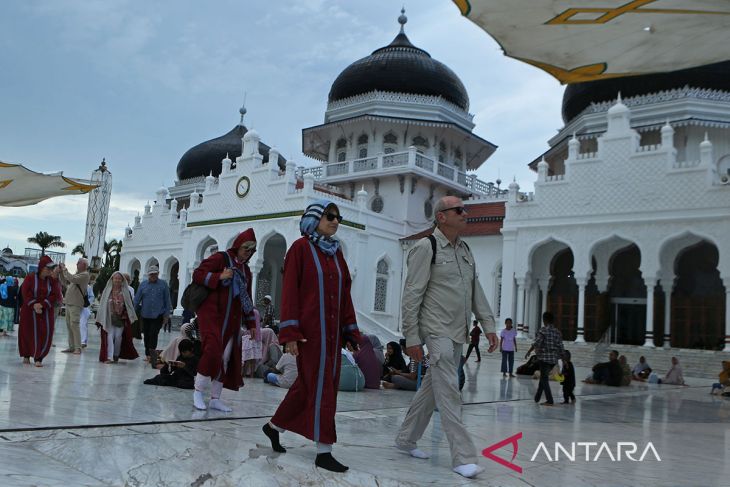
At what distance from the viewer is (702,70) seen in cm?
2345

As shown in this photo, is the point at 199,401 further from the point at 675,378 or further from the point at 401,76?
the point at 401,76

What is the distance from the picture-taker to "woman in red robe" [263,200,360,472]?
11.8ft

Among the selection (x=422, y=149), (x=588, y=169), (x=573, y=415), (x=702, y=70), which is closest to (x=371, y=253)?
(x=422, y=149)

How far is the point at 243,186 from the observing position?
26859 millimetres

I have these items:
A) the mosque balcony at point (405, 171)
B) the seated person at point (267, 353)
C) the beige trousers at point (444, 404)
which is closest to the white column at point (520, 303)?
the mosque balcony at point (405, 171)

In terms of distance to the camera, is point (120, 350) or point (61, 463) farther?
point (120, 350)

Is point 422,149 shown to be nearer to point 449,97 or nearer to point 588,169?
point 449,97

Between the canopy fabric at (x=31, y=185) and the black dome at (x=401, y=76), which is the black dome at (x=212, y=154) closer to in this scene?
the black dome at (x=401, y=76)

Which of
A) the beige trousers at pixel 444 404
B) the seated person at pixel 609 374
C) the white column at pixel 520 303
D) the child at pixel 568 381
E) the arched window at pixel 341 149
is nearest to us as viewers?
the beige trousers at pixel 444 404

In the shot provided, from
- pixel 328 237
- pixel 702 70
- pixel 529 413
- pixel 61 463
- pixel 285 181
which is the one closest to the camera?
pixel 61 463

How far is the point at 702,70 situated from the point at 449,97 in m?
10.8

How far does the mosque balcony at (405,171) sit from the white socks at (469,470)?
78.1ft

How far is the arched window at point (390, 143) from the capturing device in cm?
2978

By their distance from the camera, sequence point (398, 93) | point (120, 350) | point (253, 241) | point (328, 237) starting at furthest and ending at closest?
point (398, 93)
point (120, 350)
point (253, 241)
point (328, 237)
